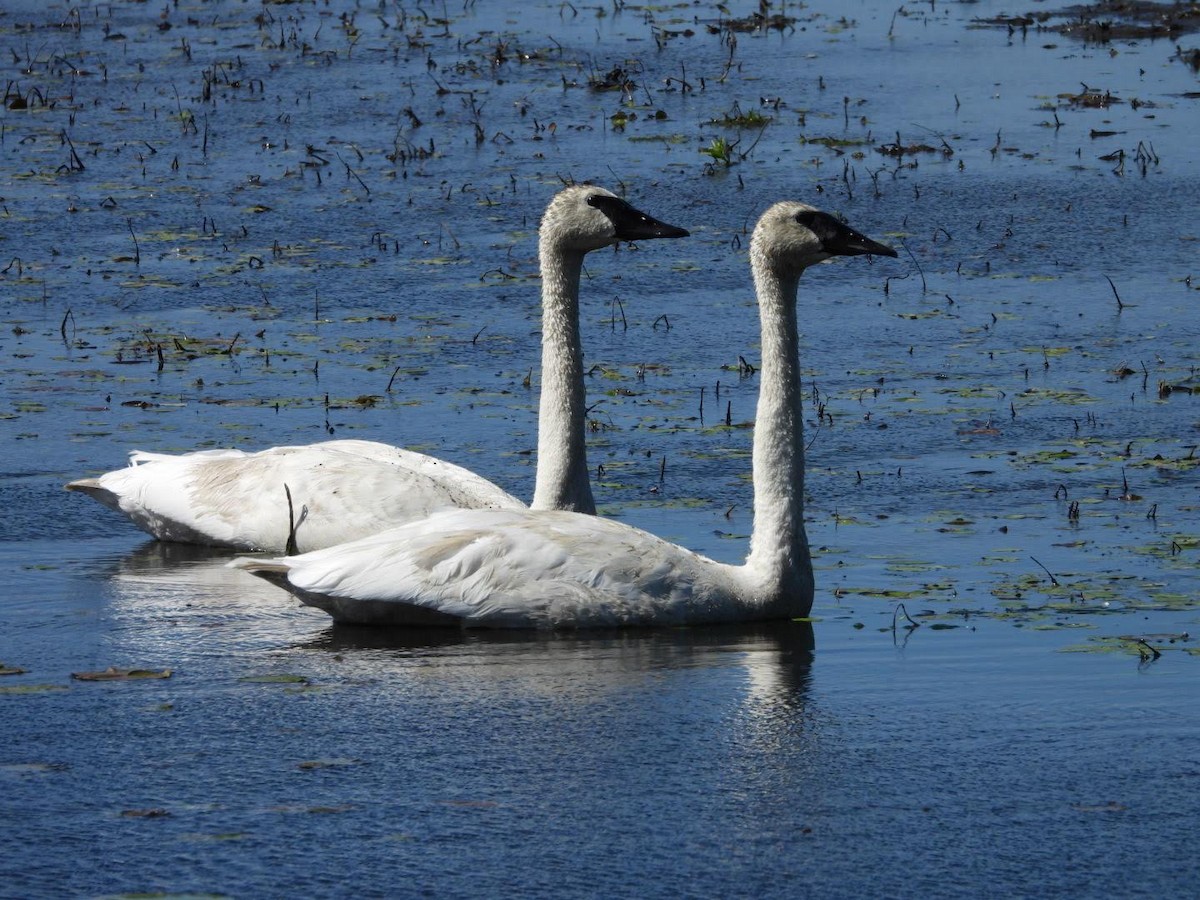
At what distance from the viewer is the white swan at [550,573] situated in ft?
27.0

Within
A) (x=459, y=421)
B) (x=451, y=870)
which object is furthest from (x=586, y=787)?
(x=459, y=421)

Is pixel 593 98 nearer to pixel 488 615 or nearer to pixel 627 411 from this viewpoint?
pixel 627 411

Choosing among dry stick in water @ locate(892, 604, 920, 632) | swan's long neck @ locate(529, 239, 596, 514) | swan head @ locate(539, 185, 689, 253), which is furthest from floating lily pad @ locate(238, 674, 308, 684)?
swan head @ locate(539, 185, 689, 253)

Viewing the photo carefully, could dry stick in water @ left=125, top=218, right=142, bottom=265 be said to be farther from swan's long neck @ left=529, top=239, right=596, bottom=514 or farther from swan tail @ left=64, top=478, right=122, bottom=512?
swan's long neck @ left=529, top=239, right=596, bottom=514

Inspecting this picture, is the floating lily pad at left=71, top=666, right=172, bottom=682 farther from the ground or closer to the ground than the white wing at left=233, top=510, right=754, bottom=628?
closer to the ground

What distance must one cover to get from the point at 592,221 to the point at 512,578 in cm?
204

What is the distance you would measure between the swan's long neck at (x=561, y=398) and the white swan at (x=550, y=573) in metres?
0.74

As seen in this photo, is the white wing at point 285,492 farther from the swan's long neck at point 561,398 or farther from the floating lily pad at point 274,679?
the floating lily pad at point 274,679

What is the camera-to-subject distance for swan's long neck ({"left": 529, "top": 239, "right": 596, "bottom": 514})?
9344 millimetres

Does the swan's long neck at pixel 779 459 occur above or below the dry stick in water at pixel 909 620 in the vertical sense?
above

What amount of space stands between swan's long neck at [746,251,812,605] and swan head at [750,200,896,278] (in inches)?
1.7

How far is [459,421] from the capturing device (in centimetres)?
1180

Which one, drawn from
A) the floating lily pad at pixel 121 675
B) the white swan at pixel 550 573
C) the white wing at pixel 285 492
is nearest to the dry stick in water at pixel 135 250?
the white wing at pixel 285 492

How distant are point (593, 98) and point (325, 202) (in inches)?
194
